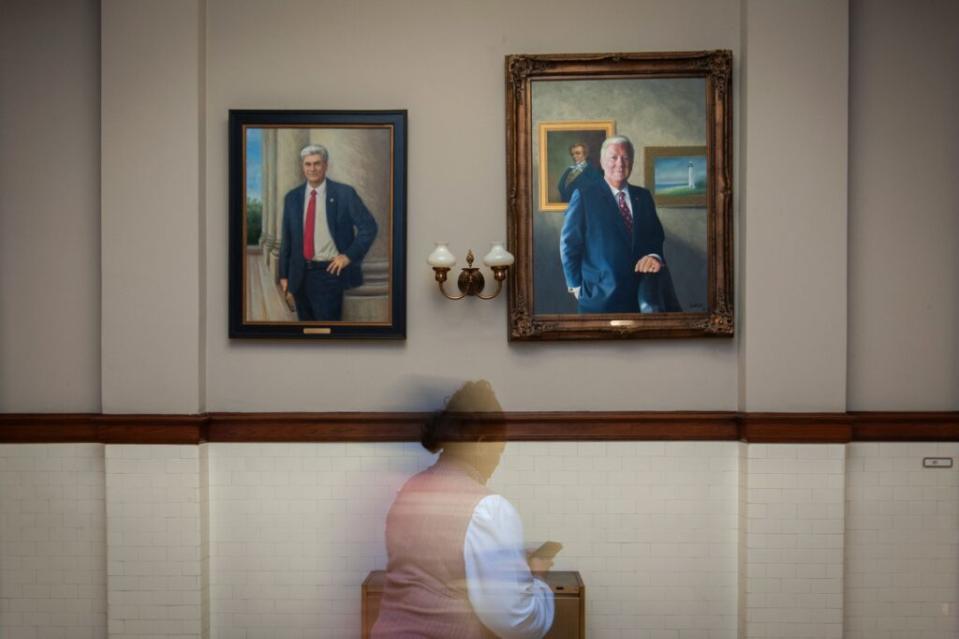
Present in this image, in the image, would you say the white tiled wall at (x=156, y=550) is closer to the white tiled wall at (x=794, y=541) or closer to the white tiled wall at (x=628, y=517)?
the white tiled wall at (x=628, y=517)

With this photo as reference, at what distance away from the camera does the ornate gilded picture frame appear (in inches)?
157

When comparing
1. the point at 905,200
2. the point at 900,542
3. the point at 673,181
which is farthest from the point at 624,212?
the point at 900,542

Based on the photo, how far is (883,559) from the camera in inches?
158

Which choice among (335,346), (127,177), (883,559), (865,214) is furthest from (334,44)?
(883,559)

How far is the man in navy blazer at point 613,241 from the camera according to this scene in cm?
401

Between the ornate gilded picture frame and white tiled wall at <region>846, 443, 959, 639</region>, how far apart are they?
109cm

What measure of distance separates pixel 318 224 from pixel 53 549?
214 cm

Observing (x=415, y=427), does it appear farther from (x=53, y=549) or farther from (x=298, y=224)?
(x=53, y=549)

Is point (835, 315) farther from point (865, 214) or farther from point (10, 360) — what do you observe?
point (10, 360)

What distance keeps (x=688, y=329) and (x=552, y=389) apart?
742 mm

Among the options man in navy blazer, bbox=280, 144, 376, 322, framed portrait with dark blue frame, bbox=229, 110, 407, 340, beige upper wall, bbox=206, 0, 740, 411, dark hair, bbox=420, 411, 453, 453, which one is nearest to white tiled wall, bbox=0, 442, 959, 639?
beige upper wall, bbox=206, 0, 740, 411

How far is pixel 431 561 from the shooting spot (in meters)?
2.21

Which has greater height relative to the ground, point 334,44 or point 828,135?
point 334,44

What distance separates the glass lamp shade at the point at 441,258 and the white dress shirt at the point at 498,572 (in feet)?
5.76
